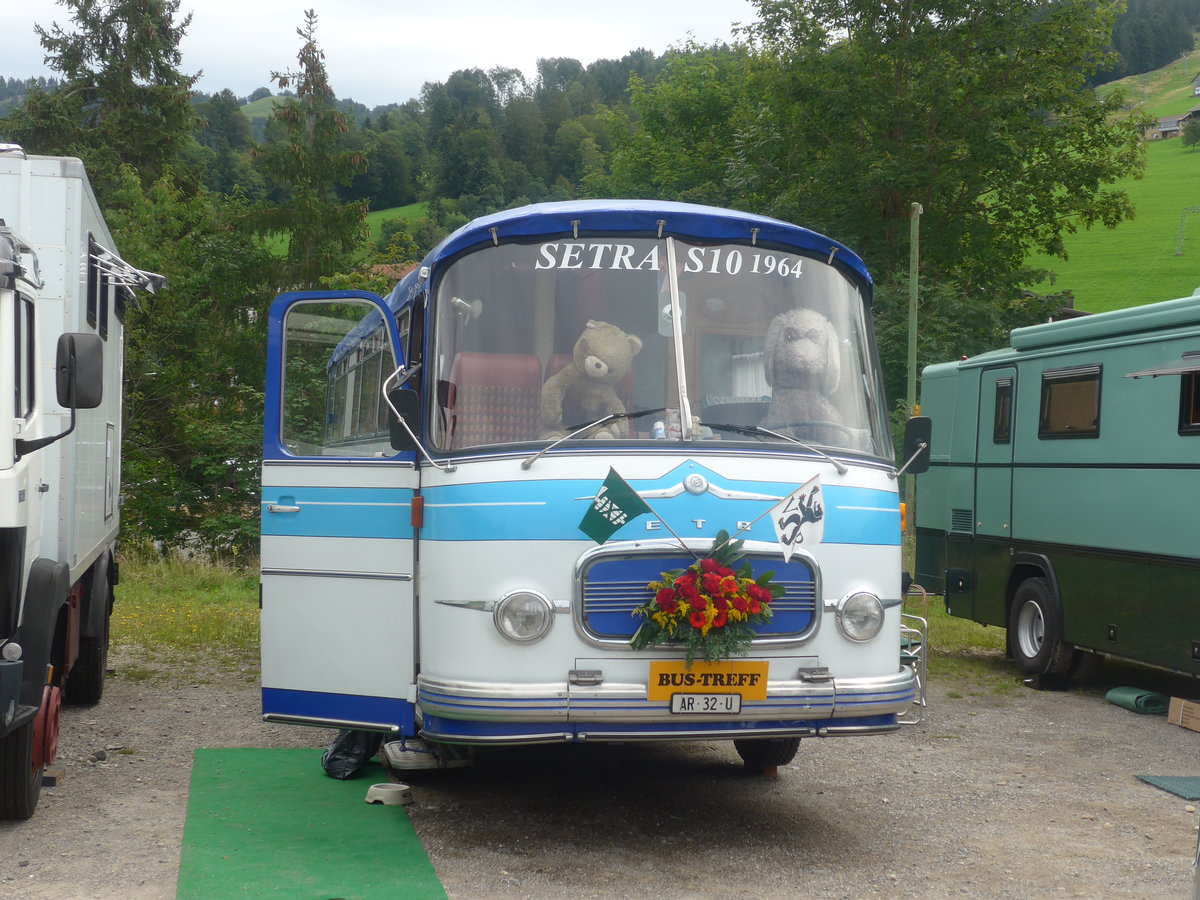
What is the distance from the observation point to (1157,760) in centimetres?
917

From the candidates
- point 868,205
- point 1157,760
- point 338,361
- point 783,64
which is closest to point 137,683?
point 338,361

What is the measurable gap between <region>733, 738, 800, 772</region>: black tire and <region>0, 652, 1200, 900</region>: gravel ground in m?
0.11

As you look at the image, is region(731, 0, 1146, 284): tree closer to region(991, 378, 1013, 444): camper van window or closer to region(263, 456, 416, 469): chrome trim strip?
region(991, 378, 1013, 444): camper van window

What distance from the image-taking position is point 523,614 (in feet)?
20.0

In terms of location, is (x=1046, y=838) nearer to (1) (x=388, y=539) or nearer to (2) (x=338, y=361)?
(1) (x=388, y=539)

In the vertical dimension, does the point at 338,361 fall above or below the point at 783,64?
below

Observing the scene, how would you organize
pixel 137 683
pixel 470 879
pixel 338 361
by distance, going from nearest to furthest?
pixel 470 879 < pixel 338 361 < pixel 137 683

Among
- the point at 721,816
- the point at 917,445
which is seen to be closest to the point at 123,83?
the point at 917,445

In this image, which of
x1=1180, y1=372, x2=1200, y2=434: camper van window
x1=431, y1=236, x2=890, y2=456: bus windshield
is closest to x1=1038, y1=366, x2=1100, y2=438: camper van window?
x1=1180, y1=372, x2=1200, y2=434: camper van window

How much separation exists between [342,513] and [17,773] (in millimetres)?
2006

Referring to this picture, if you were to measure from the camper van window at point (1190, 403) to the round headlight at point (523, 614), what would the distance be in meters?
6.07

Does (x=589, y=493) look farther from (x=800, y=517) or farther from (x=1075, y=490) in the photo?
(x=1075, y=490)

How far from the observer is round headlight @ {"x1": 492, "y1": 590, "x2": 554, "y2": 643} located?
6.10m

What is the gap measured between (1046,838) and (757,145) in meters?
29.8
